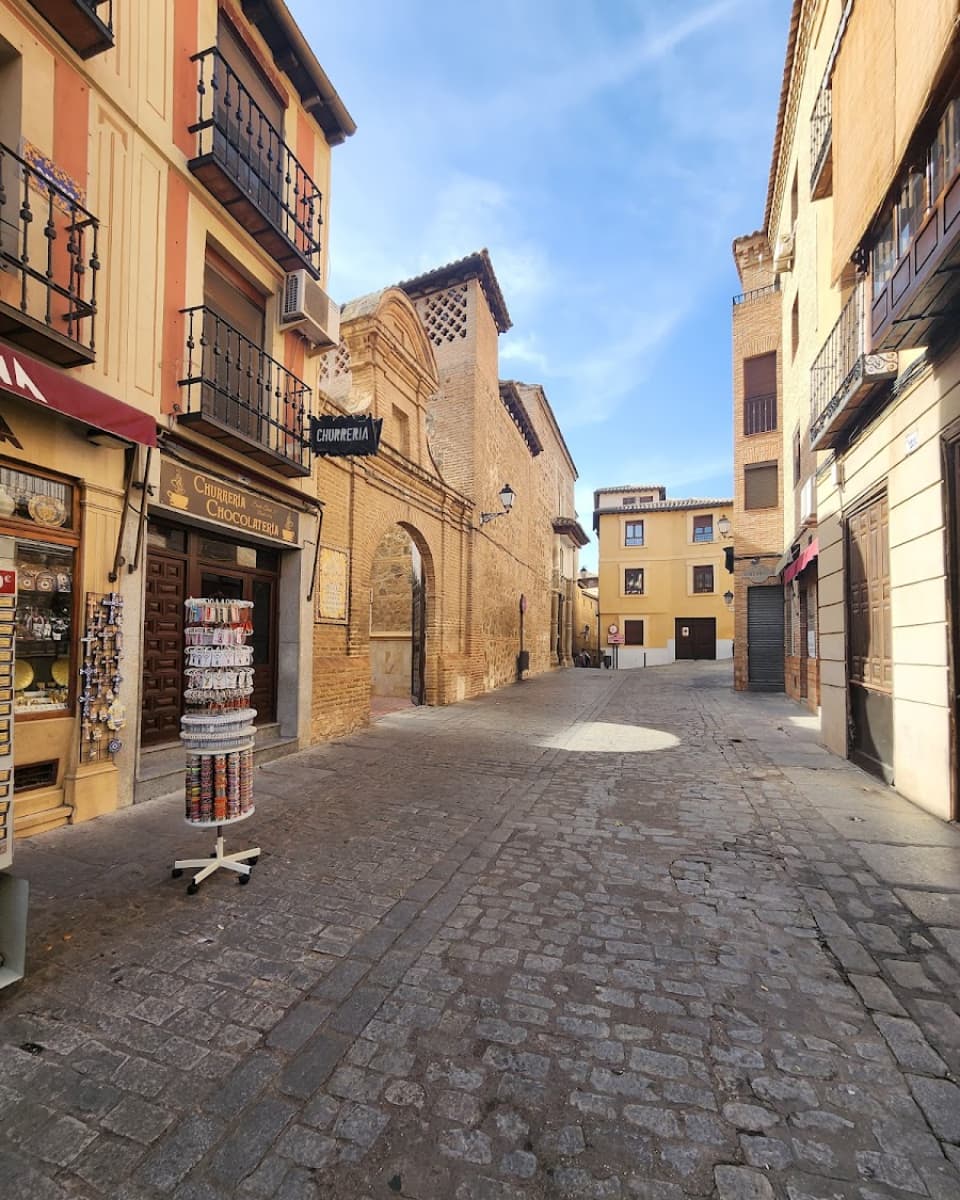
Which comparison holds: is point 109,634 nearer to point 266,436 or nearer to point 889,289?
point 266,436

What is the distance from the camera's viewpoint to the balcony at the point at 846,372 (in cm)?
568

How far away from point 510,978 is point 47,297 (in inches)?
227

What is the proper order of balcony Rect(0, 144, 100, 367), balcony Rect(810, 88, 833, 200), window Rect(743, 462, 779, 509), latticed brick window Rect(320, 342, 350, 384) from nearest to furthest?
balcony Rect(0, 144, 100, 367) < balcony Rect(810, 88, 833, 200) < latticed brick window Rect(320, 342, 350, 384) < window Rect(743, 462, 779, 509)

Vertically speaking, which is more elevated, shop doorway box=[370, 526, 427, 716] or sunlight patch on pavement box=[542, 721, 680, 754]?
shop doorway box=[370, 526, 427, 716]

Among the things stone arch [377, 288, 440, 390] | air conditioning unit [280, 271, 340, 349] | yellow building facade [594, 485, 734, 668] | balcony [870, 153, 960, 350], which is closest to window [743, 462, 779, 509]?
stone arch [377, 288, 440, 390]

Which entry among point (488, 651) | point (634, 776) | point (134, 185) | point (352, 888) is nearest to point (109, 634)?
point (352, 888)

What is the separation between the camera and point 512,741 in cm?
849

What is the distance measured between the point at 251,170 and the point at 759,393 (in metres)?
15.4

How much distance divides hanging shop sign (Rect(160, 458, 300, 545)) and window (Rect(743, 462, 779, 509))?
1430 cm

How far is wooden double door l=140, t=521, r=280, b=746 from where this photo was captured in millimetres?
5887

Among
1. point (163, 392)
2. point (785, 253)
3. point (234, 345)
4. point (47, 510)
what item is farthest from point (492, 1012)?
point (785, 253)

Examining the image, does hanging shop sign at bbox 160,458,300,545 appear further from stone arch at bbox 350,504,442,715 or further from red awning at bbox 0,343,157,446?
stone arch at bbox 350,504,442,715

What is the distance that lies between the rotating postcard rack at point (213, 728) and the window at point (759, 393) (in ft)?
57.5

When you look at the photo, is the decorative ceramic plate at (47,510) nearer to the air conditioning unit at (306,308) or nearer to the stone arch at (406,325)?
the air conditioning unit at (306,308)
